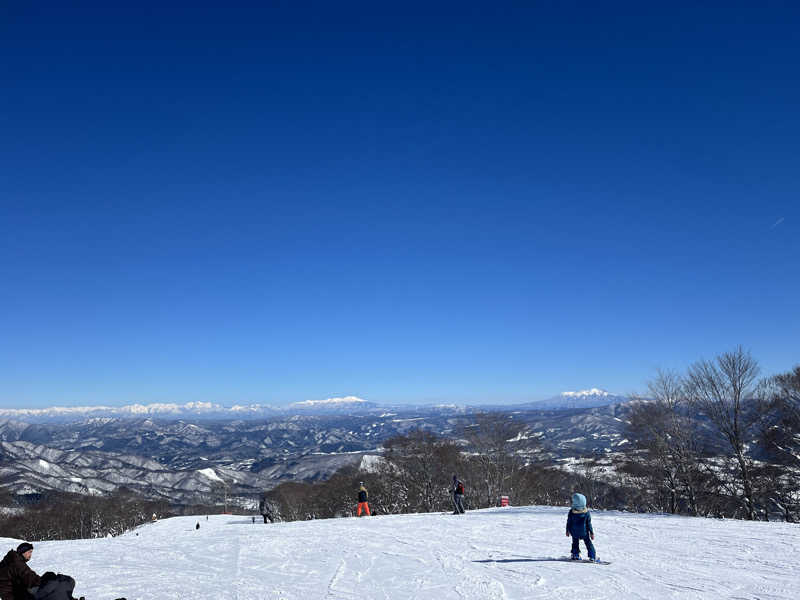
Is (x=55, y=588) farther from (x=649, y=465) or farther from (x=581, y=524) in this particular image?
(x=649, y=465)

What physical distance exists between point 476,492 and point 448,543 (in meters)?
29.3

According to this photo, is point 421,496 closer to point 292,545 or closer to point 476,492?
point 476,492

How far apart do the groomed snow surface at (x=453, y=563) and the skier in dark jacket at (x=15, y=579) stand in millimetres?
3378

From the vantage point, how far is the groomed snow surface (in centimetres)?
991

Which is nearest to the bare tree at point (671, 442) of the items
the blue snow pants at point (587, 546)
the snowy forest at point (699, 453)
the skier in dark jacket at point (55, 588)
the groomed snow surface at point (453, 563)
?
the snowy forest at point (699, 453)

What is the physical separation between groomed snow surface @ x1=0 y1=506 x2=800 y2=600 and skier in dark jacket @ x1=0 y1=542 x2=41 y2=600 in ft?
11.1

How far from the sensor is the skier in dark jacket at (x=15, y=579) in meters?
7.92

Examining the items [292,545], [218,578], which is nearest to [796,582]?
[218,578]

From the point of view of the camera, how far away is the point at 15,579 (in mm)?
8062

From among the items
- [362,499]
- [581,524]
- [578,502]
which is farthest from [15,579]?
[362,499]

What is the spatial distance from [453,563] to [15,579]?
32.1 ft

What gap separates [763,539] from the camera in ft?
46.1

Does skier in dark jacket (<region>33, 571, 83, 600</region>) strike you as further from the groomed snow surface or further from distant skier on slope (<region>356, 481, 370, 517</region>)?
distant skier on slope (<region>356, 481, 370, 517</region>)

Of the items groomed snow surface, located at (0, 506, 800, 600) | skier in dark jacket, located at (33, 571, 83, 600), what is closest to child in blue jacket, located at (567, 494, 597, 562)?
groomed snow surface, located at (0, 506, 800, 600)
